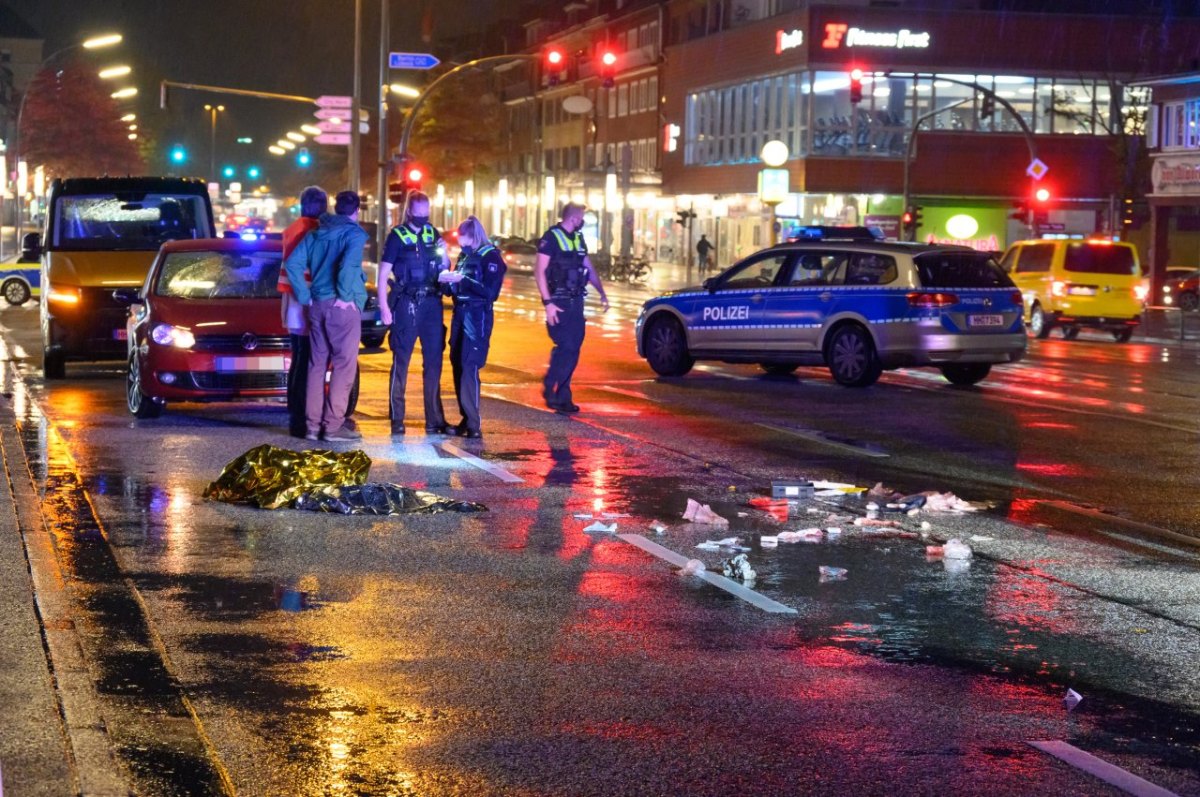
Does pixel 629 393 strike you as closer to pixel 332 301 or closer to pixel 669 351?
pixel 669 351

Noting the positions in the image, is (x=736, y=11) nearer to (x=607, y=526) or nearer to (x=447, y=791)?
(x=607, y=526)

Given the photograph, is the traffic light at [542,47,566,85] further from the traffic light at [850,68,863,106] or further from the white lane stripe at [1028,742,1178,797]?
the white lane stripe at [1028,742,1178,797]

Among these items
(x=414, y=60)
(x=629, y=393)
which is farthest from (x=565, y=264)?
(x=414, y=60)

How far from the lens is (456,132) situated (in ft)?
338

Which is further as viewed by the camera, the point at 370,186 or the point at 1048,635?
the point at 370,186

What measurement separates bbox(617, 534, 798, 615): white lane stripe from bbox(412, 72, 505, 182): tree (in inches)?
3678

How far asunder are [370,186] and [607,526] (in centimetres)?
14808

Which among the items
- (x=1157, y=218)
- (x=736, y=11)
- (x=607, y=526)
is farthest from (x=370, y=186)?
(x=607, y=526)

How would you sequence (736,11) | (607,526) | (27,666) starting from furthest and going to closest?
(736,11), (607,526), (27,666)

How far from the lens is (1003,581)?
8.76 metres

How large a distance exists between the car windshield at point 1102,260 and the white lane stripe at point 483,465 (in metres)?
21.0

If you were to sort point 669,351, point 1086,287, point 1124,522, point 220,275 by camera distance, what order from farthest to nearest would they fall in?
point 1086,287
point 669,351
point 220,275
point 1124,522

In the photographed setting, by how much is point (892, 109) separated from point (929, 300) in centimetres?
4955

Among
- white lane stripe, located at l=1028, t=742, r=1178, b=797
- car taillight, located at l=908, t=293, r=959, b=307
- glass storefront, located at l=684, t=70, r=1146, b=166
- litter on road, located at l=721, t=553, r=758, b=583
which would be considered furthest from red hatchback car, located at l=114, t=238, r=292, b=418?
glass storefront, located at l=684, t=70, r=1146, b=166
